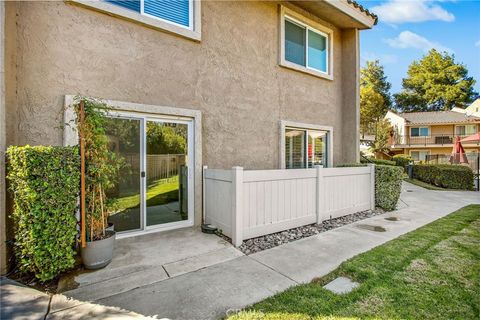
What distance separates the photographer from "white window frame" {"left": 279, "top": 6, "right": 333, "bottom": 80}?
7453mm

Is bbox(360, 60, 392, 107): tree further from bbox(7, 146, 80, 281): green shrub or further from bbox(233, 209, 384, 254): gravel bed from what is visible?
bbox(7, 146, 80, 281): green shrub

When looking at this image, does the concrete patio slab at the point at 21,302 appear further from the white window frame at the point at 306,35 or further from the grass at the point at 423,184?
the grass at the point at 423,184

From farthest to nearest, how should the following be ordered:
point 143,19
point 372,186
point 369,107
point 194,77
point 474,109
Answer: point 474,109 → point 369,107 → point 372,186 → point 194,77 → point 143,19

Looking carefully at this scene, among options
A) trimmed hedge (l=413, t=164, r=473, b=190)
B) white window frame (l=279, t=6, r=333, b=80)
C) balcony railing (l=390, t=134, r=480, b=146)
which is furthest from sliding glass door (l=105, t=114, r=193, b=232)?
balcony railing (l=390, t=134, r=480, b=146)

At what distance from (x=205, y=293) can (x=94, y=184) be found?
2.40 metres

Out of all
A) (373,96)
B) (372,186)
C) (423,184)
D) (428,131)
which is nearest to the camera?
(372,186)

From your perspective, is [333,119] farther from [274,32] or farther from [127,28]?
[127,28]

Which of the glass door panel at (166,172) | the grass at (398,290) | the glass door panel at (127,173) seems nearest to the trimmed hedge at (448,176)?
the grass at (398,290)

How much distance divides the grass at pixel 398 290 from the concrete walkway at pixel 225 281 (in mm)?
272

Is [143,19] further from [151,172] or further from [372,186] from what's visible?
[372,186]

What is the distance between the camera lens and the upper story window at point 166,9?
5.06m

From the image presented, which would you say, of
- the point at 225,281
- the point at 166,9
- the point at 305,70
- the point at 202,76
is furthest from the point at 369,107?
the point at 225,281

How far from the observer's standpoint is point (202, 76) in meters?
5.91

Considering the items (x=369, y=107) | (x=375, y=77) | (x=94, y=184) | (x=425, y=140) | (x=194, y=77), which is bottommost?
(x=94, y=184)
